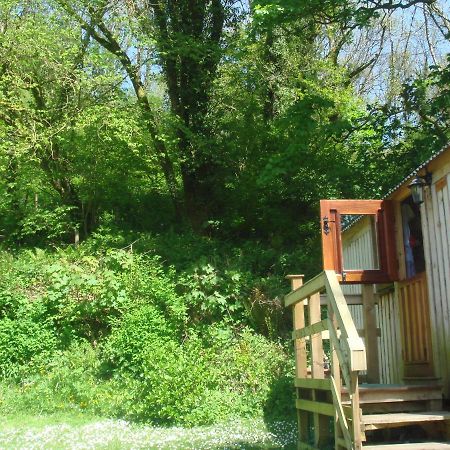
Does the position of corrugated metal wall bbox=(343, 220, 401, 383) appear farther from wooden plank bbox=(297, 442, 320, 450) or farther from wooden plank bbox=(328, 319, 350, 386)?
wooden plank bbox=(328, 319, 350, 386)

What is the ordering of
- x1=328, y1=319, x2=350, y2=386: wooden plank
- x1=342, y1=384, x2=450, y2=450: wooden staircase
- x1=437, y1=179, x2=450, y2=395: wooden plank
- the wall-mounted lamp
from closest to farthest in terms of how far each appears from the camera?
x1=328, y1=319, x2=350, y2=386: wooden plank
x1=342, y1=384, x2=450, y2=450: wooden staircase
x1=437, y1=179, x2=450, y2=395: wooden plank
the wall-mounted lamp

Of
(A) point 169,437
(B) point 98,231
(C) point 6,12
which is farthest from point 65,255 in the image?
(A) point 169,437

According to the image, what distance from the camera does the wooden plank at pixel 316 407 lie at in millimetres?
6684

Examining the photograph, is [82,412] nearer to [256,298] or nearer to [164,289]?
[164,289]

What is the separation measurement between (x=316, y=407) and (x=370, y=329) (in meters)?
1.40

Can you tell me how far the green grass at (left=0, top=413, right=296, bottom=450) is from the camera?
7.82 meters

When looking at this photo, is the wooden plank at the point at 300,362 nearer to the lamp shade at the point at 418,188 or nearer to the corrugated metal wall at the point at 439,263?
the corrugated metal wall at the point at 439,263

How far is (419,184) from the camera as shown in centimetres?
737

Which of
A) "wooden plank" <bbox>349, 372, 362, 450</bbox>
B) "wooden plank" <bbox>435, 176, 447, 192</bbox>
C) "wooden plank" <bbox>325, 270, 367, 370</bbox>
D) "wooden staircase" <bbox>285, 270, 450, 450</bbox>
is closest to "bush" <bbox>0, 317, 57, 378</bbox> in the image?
"wooden staircase" <bbox>285, 270, 450, 450</bbox>

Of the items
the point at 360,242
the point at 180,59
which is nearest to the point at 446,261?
the point at 360,242

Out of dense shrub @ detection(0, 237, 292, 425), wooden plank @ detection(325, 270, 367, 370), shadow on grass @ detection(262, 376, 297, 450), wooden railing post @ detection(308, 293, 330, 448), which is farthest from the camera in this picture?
dense shrub @ detection(0, 237, 292, 425)

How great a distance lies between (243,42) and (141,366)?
8.47m

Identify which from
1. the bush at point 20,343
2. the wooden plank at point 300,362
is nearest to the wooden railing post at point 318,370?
the wooden plank at point 300,362

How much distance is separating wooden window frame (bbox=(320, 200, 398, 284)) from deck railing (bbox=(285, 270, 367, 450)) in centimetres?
67
